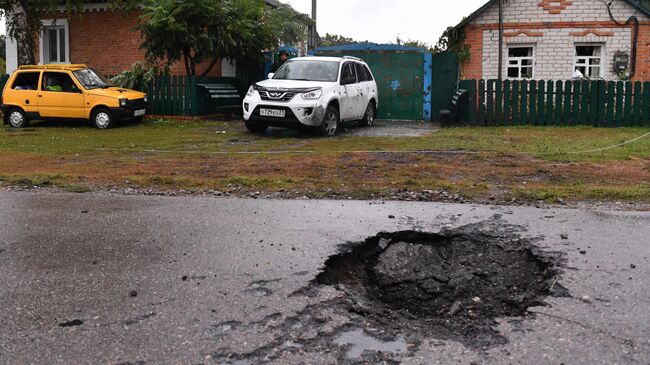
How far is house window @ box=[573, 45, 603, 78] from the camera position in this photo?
23062 millimetres

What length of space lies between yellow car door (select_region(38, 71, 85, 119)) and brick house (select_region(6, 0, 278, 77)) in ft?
16.7

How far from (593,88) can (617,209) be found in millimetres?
11461

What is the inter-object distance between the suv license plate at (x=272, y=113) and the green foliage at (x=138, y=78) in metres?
6.93

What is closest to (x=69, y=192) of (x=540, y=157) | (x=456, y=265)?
(x=456, y=265)

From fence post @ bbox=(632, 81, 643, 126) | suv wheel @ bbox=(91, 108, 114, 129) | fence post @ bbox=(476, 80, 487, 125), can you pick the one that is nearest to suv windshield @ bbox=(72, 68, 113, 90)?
suv wheel @ bbox=(91, 108, 114, 129)

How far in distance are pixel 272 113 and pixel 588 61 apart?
13243 mm

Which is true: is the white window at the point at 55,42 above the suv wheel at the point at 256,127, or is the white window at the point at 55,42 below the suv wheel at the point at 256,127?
above

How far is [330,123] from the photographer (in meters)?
15.4

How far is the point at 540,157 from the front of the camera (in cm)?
1100

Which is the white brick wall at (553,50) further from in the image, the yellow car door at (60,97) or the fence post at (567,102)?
the yellow car door at (60,97)

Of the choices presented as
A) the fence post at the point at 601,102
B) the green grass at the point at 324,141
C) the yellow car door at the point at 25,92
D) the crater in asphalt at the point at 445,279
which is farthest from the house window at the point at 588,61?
the crater in asphalt at the point at 445,279

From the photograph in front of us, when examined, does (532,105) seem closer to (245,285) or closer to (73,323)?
(245,285)

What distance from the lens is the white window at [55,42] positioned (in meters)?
24.4

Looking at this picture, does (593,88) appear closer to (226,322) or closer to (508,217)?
(508,217)
